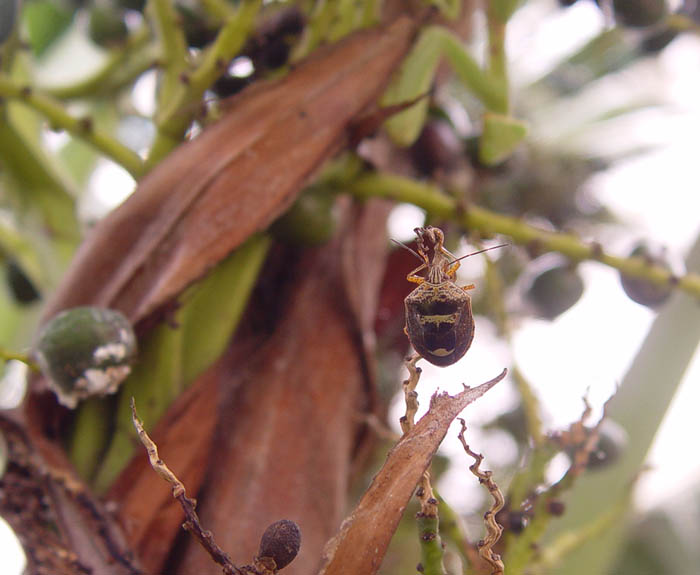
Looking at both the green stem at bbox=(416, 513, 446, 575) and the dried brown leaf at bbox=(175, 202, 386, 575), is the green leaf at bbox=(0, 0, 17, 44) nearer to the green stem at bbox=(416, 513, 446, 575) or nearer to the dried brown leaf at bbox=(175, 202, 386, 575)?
the dried brown leaf at bbox=(175, 202, 386, 575)

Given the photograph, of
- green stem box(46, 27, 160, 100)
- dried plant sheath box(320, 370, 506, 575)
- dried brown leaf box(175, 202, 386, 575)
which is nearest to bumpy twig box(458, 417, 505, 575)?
dried plant sheath box(320, 370, 506, 575)

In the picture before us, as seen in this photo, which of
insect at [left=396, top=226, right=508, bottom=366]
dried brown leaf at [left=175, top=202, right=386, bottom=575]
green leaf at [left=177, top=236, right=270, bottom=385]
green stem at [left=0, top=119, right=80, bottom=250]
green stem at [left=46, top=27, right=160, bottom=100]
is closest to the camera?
insect at [left=396, top=226, right=508, bottom=366]

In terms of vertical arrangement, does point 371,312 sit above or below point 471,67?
below

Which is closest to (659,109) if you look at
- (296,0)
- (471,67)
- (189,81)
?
(471,67)

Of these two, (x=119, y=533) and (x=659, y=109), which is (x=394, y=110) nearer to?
(x=119, y=533)

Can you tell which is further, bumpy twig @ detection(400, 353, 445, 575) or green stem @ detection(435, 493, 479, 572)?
green stem @ detection(435, 493, 479, 572)

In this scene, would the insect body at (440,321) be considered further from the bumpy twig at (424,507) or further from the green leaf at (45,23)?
the green leaf at (45,23)

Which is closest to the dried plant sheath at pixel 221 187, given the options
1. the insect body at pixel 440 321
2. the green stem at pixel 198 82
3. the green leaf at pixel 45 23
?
the green stem at pixel 198 82
